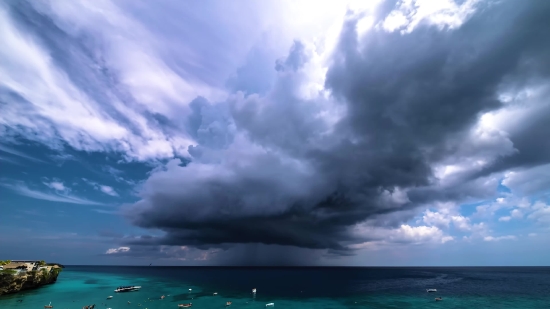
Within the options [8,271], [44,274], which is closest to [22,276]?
[8,271]

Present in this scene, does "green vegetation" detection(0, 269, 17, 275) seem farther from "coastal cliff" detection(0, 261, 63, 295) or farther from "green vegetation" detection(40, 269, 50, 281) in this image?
"green vegetation" detection(40, 269, 50, 281)

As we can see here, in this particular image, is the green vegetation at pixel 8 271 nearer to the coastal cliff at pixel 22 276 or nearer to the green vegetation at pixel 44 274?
the coastal cliff at pixel 22 276

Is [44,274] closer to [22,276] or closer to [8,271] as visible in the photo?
[22,276]

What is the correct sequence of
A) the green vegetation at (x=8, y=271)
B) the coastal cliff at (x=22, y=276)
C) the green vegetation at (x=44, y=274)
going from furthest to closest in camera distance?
the green vegetation at (x=44, y=274) → the coastal cliff at (x=22, y=276) → the green vegetation at (x=8, y=271)

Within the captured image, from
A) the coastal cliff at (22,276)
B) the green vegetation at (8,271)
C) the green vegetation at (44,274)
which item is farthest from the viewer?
the green vegetation at (44,274)

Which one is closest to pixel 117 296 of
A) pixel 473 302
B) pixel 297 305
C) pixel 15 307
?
pixel 15 307

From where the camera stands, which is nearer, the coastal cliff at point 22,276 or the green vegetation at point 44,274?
the coastal cliff at point 22,276

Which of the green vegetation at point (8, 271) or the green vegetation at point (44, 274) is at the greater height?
the green vegetation at point (8, 271)

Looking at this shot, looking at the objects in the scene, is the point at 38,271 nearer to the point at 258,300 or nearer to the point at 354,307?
the point at 258,300

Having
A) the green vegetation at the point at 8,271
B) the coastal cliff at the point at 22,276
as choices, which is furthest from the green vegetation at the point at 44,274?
the green vegetation at the point at 8,271
